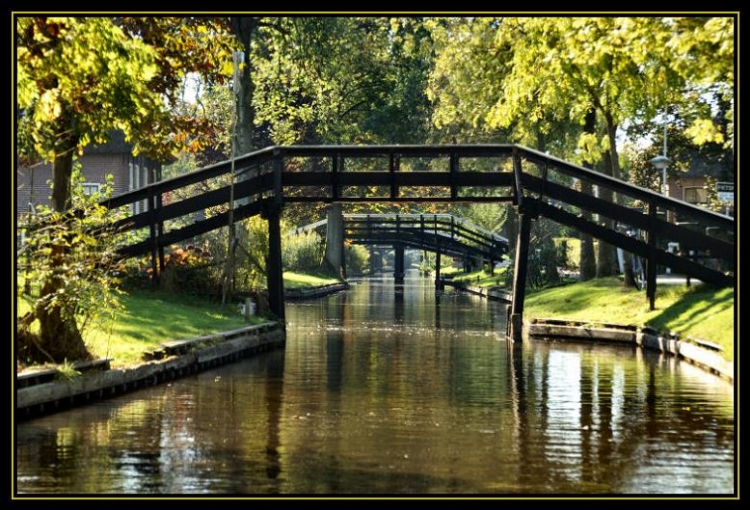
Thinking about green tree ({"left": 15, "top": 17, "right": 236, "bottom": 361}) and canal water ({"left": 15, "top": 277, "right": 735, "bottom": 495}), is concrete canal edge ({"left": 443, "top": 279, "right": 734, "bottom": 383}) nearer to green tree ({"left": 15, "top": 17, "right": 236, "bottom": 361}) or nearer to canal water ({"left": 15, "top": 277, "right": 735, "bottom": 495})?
canal water ({"left": 15, "top": 277, "right": 735, "bottom": 495})

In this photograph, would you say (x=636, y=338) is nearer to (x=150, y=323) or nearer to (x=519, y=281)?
(x=519, y=281)

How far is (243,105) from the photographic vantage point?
4372cm

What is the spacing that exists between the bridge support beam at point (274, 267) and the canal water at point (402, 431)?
15.8 ft

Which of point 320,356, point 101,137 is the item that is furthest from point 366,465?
point 320,356

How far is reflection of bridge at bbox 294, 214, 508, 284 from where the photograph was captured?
78188 millimetres

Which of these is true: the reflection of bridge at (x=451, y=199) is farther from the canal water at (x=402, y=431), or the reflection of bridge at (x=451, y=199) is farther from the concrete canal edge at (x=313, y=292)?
the concrete canal edge at (x=313, y=292)

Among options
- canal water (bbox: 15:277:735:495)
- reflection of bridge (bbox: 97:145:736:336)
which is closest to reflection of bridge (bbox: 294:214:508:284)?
reflection of bridge (bbox: 97:145:736:336)

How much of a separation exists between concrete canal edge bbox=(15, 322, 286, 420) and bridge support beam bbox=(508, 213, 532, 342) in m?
6.29

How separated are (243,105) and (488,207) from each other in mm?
60831

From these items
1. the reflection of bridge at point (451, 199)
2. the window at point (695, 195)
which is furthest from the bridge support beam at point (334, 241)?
the reflection of bridge at point (451, 199)

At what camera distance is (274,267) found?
3300 centimetres

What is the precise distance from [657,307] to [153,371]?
16.0 metres

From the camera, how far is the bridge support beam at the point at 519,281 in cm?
3341

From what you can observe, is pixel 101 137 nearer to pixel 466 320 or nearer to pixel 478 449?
pixel 478 449
